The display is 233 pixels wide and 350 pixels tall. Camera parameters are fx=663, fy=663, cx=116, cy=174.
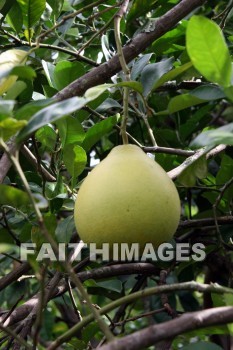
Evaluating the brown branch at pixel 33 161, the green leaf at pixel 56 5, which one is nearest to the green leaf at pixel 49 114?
the brown branch at pixel 33 161

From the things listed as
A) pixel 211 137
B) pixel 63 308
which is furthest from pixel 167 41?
pixel 63 308

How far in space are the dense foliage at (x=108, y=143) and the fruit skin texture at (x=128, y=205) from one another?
22 millimetres

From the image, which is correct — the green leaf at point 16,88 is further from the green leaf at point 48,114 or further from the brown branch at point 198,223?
the brown branch at point 198,223

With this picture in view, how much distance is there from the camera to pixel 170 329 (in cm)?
59

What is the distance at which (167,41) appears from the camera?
1.37 m

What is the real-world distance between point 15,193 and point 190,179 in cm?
34

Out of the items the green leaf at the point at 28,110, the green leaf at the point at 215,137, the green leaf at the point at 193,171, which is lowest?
the green leaf at the point at 193,171

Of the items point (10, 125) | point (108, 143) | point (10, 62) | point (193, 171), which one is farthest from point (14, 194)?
point (108, 143)

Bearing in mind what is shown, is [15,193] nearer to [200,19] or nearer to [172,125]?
[200,19]

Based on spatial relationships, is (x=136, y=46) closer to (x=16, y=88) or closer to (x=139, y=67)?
(x=139, y=67)

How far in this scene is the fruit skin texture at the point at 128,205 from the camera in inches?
31.0

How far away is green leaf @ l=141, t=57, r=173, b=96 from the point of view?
1042 mm

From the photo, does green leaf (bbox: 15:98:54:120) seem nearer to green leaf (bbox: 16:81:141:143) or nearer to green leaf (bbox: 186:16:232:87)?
green leaf (bbox: 16:81:141:143)

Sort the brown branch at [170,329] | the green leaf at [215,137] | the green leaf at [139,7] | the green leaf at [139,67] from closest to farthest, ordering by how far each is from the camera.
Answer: the brown branch at [170,329] < the green leaf at [215,137] < the green leaf at [139,67] < the green leaf at [139,7]
